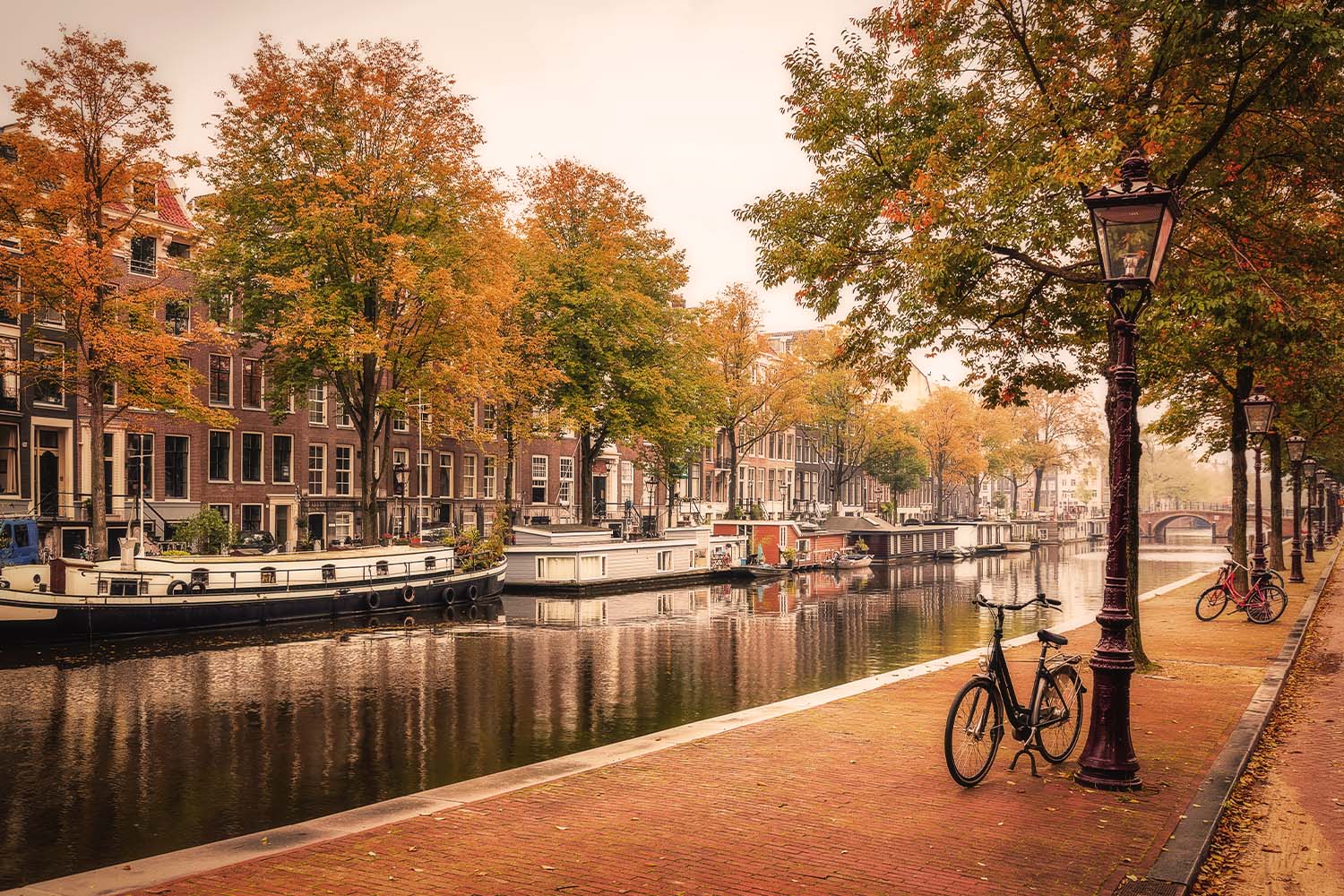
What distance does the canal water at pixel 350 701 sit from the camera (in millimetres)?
12656

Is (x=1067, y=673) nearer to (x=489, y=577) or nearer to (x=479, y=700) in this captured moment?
(x=479, y=700)

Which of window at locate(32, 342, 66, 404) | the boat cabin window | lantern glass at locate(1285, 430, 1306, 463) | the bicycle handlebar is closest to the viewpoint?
the bicycle handlebar

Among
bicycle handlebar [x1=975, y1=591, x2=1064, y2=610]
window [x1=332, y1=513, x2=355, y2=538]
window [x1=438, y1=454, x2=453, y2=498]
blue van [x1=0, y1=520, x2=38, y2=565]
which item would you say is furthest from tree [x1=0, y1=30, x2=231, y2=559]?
bicycle handlebar [x1=975, y1=591, x2=1064, y2=610]

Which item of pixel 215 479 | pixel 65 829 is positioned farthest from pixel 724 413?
pixel 65 829

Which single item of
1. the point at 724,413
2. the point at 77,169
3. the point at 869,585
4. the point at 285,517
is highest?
the point at 77,169

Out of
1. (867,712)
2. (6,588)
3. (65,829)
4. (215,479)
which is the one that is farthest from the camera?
(215,479)

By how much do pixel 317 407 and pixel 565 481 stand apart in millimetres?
19245

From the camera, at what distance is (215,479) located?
4750 cm

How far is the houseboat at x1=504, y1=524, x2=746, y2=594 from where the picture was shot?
44.9m

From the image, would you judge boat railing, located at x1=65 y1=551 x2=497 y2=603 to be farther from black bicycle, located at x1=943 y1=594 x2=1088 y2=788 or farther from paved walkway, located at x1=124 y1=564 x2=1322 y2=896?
black bicycle, located at x1=943 y1=594 x2=1088 y2=788

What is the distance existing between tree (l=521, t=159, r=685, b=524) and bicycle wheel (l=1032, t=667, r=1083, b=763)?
37.2m

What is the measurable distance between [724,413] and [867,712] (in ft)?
159

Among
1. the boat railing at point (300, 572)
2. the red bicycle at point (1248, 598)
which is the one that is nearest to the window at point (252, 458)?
the boat railing at point (300, 572)

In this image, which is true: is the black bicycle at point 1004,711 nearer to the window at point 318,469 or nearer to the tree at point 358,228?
the tree at point 358,228
